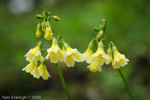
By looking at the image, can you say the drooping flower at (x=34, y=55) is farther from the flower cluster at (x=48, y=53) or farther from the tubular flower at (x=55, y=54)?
the tubular flower at (x=55, y=54)

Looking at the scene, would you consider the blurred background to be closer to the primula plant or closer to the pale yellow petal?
the primula plant

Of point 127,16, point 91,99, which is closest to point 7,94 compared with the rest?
point 91,99

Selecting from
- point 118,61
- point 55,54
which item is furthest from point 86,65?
point 55,54

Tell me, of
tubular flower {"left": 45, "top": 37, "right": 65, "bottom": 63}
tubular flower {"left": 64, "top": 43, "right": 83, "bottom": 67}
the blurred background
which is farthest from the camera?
the blurred background

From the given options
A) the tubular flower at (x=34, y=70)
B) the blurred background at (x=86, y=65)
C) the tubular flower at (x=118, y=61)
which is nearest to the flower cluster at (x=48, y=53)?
the tubular flower at (x=34, y=70)

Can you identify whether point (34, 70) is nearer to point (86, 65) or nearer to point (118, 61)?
point (118, 61)

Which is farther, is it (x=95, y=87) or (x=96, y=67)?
(x=95, y=87)

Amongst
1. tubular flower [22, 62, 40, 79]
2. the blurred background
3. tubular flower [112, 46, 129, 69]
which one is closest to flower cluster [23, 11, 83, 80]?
tubular flower [22, 62, 40, 79]

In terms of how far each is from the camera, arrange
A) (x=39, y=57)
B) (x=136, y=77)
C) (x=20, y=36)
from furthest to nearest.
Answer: (x=20, y=36) < (x=136, y=77) < (x=39, y=57)

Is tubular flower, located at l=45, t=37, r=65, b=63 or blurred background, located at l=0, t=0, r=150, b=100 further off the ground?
blurred background, located at l=0, t=0, r=150, b=100

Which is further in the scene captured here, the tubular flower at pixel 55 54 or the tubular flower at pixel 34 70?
the tubular flower at pixel 34 70

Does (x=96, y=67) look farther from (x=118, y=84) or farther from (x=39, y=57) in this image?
(x=118, y=84)
